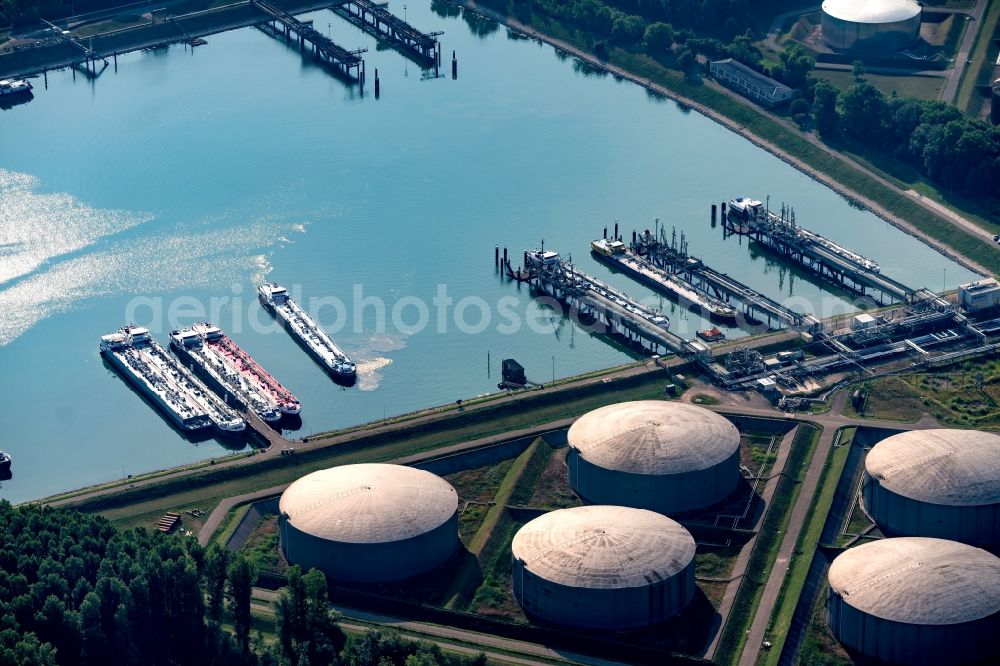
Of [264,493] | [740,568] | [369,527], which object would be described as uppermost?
[369,527]

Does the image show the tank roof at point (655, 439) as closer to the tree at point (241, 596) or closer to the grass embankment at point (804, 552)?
the grass embankment at point (804, 552)

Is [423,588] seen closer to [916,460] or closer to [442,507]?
[442,507]

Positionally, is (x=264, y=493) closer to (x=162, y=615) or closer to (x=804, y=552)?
(x=162, y=615)

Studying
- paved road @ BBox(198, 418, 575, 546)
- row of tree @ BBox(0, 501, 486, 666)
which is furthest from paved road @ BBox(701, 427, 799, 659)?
paved road @ BBox(198, 418, 575, 546)

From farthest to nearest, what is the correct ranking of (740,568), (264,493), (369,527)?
1. (264,493)
2. (740,568)
3. (369,527)

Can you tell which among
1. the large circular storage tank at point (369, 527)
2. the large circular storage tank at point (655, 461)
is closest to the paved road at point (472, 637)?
the large circular storage tank at point (369, 527)

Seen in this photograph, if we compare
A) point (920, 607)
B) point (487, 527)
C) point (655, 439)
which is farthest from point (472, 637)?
point (920, 607)
